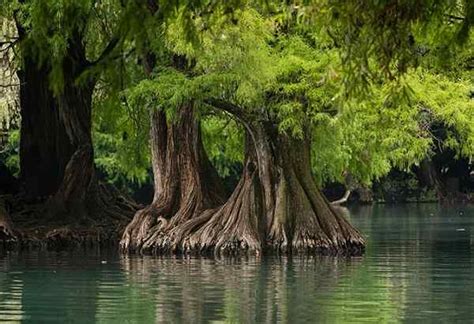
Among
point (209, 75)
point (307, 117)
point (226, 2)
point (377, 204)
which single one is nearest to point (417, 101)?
point (307, 117)

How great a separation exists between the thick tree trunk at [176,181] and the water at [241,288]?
3.98ft

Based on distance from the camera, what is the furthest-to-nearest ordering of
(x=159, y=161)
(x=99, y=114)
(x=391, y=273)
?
1. (x=99, y=114)
2. (x=159, y=161)
3. (x=391, y=273)

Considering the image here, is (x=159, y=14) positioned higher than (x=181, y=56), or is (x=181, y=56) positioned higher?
(x=181, y=56)

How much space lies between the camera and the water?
16297mm

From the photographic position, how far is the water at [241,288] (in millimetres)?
16297

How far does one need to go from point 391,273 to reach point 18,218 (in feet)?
39.0

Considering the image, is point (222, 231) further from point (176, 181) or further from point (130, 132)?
point (130, 132)

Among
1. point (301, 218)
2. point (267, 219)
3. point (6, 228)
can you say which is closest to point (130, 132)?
point (6, 228)

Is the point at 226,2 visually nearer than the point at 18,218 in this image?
Yes

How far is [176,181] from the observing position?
30281mm

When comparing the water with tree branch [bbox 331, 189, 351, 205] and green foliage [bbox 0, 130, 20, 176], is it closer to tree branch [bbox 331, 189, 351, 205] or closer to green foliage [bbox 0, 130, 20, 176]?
green foliage [bbox 0, 130, 20, 176]

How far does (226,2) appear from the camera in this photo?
10016mm

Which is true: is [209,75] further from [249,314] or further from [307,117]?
[249,314]

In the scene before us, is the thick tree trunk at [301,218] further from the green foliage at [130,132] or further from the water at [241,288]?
the green foliage at [130,132]
